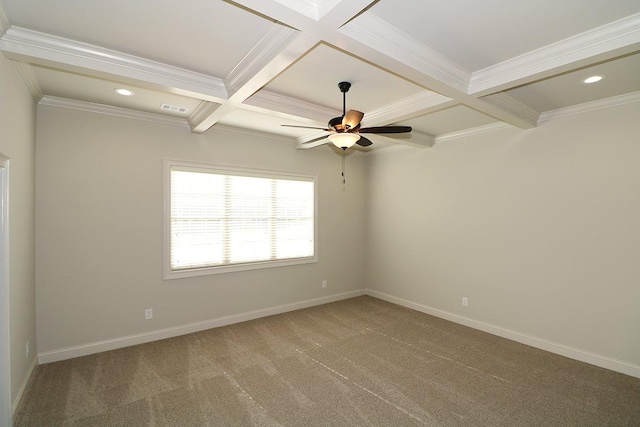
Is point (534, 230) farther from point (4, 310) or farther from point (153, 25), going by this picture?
point (4, 310)

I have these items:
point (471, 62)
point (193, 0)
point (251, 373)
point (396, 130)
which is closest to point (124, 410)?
point (251, 373)

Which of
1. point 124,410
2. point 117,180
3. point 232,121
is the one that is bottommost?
point 124,410

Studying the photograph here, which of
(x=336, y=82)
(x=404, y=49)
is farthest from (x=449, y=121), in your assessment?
(x=404, y=49)

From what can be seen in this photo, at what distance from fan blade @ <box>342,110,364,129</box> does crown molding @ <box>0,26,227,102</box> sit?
1197 mm

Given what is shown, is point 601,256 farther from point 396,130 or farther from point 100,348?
point 100,348

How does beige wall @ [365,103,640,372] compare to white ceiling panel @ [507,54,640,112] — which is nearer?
white ceiling panel @ [507,54,640,112]

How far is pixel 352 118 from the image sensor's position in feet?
9.45

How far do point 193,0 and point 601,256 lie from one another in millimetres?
4496

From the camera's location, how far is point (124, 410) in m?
2.65

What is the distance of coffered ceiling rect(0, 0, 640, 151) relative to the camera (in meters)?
2.01

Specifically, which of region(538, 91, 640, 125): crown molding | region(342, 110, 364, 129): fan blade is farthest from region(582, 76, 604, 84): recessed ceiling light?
region(342, 110, 364, 129): fan blade

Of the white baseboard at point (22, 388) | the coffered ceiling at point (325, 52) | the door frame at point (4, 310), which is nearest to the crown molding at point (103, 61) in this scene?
the coffered ceiling at point (325, 52)

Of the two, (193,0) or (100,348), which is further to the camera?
(100,348)

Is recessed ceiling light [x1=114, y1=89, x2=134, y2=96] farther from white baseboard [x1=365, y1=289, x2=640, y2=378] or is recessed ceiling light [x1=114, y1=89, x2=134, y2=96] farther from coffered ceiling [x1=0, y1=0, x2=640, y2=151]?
white baseboard [x1=365, y1=289, x2=640, y2=378]
